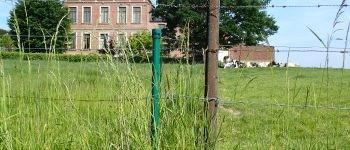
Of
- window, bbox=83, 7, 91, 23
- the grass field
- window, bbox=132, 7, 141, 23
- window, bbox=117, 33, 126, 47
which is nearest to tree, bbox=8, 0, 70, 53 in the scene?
the grass field

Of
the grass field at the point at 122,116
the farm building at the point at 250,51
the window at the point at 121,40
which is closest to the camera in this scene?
the grass field at the point at 122,116

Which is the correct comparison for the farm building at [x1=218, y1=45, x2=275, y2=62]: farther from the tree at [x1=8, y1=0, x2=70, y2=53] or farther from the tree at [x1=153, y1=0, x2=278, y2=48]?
the tree at [x1=153, y1=0, x2=278, y2=48]

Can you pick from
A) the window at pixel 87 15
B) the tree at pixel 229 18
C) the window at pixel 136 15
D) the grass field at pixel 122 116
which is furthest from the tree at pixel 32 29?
the window at pixel 87 15

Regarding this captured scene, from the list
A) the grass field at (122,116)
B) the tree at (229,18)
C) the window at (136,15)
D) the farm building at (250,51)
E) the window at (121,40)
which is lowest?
the grass field at (122,116)

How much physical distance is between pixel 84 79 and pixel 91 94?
0.27m

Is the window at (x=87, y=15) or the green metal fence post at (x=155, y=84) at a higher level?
the window at (x=87, y=15)

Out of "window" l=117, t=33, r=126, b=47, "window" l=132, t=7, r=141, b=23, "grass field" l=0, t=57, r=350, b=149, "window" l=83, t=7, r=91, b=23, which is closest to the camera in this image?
"grass field" l=0, t=57, r=350, b=149

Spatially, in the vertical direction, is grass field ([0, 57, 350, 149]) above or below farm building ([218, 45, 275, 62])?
below

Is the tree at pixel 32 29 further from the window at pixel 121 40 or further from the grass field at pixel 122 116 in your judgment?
the window at pixel 121 40

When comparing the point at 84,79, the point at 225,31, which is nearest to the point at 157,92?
the point at 84,79

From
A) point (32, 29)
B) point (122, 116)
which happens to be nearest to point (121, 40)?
point (122, 116)

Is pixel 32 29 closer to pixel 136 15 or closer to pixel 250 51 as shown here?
pixel 250 51

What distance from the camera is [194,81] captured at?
2846mm

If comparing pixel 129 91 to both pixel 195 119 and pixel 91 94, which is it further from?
pixel 91 94
